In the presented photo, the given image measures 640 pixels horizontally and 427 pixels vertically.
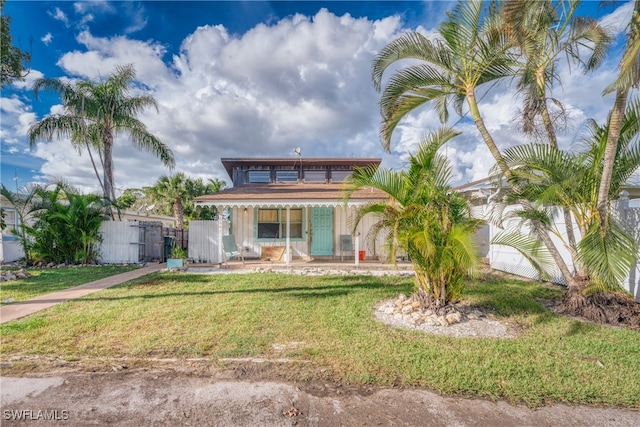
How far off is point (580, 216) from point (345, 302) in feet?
16.3

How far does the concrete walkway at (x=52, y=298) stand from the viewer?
5441mm

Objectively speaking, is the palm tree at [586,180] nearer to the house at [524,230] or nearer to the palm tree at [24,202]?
the house at [524,230]

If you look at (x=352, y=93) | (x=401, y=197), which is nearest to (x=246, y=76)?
(x=352, y=93)

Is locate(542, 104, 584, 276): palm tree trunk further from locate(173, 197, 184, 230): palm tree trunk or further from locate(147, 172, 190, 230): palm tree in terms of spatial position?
locate(173, 197, 184, 230): palm tree trunk

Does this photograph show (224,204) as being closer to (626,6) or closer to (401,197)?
(401,197)

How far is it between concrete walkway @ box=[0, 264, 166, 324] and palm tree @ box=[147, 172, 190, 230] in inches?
398

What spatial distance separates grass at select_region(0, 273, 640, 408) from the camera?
10.5 feet

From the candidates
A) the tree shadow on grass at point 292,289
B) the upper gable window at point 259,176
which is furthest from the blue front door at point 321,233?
the tree shadow on grass at point 292,289

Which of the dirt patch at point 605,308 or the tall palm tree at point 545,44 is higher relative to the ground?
the tall palm tree at point 545,44

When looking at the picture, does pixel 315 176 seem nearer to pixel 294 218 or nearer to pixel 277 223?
pixel 294 218

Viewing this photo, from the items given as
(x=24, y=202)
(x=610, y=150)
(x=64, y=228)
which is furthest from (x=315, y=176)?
(x=24, y=202)

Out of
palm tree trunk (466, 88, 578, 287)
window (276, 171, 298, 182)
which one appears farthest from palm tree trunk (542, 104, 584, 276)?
window (276, 171, 298, 182)

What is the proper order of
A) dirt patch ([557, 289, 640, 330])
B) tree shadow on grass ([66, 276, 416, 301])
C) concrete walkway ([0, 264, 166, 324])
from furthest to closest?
1. tree shadow on grass ([66, 276, 416, 301])
2. concrete walkway ([0, 264, 166, 324])
3. dirt patch ([557, 289, 640, 330])

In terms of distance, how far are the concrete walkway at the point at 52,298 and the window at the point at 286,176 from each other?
792cm
